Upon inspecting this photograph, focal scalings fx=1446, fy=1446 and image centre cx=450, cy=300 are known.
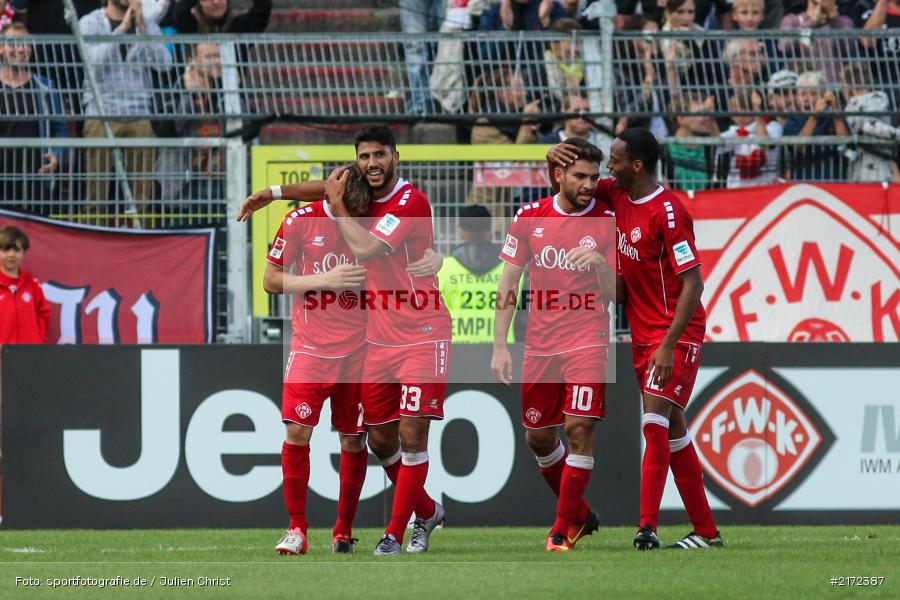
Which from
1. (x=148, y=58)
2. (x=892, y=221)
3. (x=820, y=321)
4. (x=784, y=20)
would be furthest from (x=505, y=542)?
(x=784, y=20)

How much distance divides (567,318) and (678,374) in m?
0.68

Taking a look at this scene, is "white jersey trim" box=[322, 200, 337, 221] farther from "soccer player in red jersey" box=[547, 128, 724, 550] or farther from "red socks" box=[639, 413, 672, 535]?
"red socks" box=[639, 413, 672, 535]

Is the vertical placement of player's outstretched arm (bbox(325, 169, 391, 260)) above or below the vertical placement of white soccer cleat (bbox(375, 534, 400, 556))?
above

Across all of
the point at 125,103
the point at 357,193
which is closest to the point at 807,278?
the point at 357,193

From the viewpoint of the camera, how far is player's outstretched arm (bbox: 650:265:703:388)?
7.52 metres

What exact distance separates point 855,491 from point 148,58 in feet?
21.4

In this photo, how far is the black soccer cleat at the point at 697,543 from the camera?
25.3 ft

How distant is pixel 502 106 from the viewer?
1197cm

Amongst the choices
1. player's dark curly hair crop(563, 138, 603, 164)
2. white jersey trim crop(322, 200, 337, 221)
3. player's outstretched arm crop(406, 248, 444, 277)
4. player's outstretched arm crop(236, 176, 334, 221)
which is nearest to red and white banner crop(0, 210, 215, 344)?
player's outstretched arm crop(236, 176, 334, 221)

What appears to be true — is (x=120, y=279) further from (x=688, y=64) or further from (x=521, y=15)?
(x=688, y=64)

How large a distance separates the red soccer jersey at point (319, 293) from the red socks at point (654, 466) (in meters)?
1.63

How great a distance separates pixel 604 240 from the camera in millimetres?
7953

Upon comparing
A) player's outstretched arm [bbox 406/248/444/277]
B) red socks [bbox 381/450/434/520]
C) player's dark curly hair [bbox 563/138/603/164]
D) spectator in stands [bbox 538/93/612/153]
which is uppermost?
spectator in stands [bbox 538/93/612/153]

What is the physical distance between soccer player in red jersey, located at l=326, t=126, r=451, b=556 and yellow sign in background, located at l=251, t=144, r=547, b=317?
11.6ft
